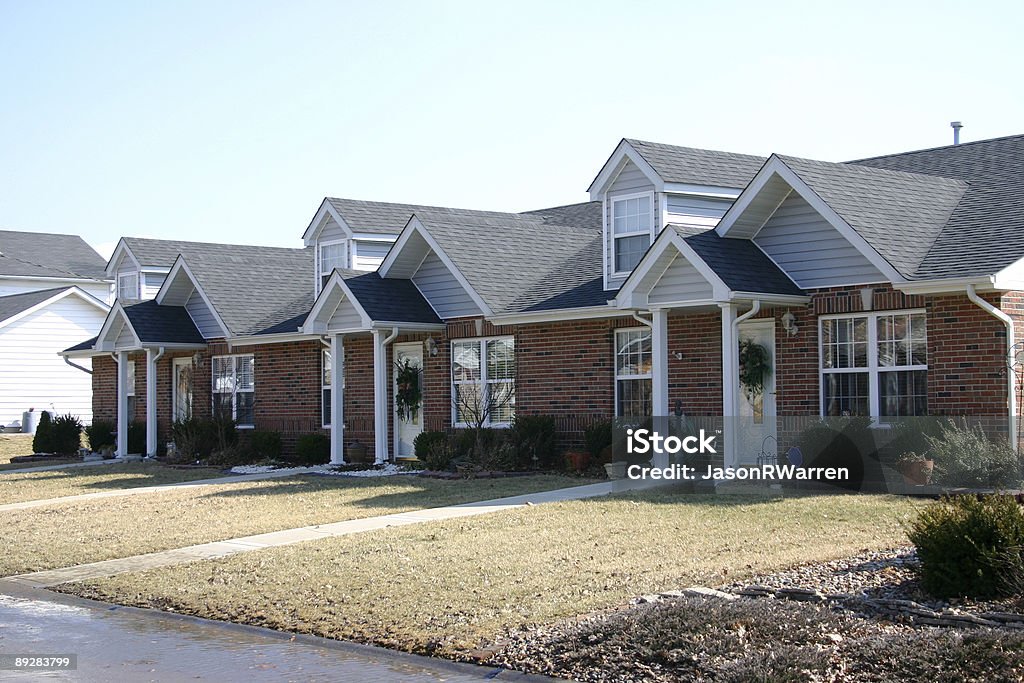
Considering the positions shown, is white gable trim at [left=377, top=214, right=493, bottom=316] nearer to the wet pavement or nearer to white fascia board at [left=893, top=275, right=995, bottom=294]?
white fascia board at [left=893, top=275, right=995, bottom=294]

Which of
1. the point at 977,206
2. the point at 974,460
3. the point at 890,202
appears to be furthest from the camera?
the point at 977,206

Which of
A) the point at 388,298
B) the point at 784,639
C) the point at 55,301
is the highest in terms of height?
the point at 55,301

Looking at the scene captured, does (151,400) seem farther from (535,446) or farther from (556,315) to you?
(556,315)

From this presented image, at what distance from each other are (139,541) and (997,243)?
39.5ft

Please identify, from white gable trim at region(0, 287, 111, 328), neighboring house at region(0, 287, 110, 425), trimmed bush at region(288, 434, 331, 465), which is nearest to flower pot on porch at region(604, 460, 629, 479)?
trimmed bush at region(288, 434, 331, 465)

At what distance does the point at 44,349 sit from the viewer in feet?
156

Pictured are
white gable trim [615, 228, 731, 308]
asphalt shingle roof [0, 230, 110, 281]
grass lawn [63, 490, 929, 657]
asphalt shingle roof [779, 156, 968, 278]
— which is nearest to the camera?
grass lawn [63, 490, 929, 657]

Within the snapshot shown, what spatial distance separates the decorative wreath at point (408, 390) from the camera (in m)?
25.7

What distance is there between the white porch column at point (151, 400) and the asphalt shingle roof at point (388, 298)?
748 centimetres

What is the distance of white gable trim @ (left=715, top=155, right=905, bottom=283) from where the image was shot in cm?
1759

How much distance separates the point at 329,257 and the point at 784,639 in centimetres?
2129

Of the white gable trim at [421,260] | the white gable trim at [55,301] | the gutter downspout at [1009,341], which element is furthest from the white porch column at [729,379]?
the white gable trim at [55,301]

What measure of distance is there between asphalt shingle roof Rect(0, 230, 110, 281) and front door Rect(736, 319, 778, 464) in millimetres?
40487

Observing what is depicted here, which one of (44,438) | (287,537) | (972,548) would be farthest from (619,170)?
(44,438)
